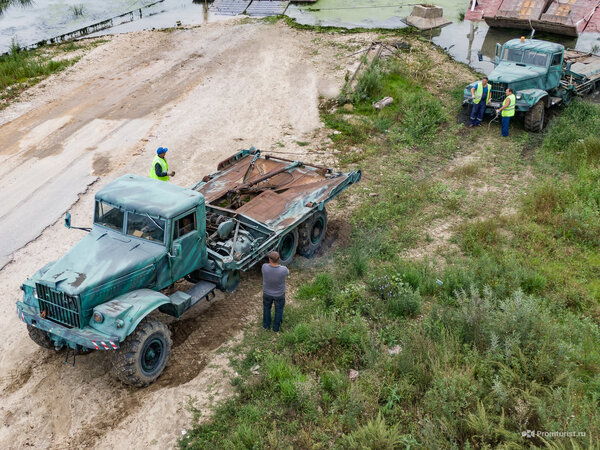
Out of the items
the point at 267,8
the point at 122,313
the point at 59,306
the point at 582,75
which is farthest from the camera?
the point at 267,8

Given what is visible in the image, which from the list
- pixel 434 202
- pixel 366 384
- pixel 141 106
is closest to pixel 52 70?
pixel 141 106

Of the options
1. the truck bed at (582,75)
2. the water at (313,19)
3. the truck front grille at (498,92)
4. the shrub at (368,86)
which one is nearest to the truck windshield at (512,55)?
the truck bed at (582,75)

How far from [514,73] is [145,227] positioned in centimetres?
1242

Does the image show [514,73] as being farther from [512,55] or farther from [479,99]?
[479,99]

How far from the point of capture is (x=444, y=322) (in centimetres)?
732

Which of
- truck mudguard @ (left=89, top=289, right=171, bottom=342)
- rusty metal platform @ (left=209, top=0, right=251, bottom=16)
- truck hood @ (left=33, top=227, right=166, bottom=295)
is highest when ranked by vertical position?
rusty metal platform @ (left=209, top=0, right=251, bottom=16)

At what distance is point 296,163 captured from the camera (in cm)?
1094

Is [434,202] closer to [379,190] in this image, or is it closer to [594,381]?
[379,190]

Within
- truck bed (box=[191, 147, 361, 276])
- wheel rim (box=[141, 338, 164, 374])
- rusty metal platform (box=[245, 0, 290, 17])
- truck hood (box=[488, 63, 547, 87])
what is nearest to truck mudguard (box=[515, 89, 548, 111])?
truck hood (box=[488, 63, 547, 87])

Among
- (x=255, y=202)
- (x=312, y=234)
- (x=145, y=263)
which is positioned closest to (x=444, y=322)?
(x=312, y=234)

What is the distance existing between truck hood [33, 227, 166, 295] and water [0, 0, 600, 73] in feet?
56.6

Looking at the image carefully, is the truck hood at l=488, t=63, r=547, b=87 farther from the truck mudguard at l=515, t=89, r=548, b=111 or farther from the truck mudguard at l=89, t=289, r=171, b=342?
the truck mudguard at l=89, t=289, r=171, b=342

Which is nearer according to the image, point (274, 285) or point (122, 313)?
point (122, 313)

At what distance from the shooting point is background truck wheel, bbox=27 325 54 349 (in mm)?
7016
